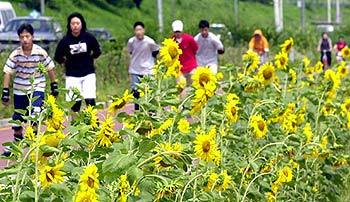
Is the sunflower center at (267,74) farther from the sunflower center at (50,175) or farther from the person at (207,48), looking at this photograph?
the person at (207,48)

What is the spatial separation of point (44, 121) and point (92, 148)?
36 cm

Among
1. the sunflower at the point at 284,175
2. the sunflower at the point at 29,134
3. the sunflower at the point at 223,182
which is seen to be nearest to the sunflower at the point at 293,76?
the sunflower at the point at 284,175

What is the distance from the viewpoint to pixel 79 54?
1373 centimetres

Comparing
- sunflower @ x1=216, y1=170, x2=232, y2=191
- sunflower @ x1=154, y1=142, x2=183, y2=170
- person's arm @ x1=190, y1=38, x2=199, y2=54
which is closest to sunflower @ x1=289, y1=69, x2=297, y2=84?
sunflower @ x1=216, y1=170, x2=232, y2=191

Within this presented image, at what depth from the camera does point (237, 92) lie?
882cm

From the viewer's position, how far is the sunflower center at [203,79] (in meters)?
6.71

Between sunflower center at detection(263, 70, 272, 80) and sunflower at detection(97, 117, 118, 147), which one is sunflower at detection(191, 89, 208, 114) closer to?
sunflower at detection(97, 117, 118, 147)

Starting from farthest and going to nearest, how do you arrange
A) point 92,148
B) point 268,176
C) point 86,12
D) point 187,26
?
point 86,12
point 187,26
point 268,176
point 92,148

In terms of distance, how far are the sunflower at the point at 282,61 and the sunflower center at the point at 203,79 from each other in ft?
10.6

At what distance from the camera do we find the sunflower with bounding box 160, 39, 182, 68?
7.03 m

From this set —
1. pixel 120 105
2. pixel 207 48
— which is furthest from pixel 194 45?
pixel 120 105

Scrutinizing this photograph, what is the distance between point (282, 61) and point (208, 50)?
8.27 meters

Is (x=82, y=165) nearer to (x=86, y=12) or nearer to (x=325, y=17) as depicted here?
(x=86, y=12)

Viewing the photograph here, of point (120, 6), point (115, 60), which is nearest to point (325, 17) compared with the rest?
point (120, 6)
